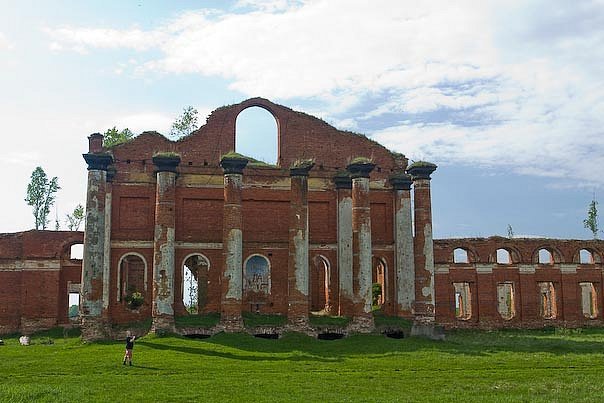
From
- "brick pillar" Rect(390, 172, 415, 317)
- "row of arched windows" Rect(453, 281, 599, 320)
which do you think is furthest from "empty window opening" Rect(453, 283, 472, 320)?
"brick pillar" Rect(390, 172, 415, 317)

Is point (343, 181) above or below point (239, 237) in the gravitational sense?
above

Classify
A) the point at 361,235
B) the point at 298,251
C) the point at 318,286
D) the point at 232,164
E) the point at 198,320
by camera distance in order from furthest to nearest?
the point at 318,286, the point at 361,235, the point at 298,251, the point at 232,164, the point at 198,320

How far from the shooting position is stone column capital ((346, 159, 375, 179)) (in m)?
31.6

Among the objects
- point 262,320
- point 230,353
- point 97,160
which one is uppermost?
point 97,160

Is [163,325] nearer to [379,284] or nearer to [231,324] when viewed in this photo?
[231,324]

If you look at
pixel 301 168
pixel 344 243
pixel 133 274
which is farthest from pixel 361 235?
pixel 133 274

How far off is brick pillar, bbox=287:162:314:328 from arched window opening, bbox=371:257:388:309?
5391 millimetres

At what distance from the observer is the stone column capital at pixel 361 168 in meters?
31.6

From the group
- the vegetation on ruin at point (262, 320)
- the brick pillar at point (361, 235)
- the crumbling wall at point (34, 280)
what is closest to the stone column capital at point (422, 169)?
the brick pillar at point (361, 235)

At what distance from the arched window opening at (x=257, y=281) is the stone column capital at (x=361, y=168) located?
5953 mm

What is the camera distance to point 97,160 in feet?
97.5

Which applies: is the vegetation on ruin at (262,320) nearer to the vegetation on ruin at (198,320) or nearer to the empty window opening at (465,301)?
the vegetation on ruin at (198,320)

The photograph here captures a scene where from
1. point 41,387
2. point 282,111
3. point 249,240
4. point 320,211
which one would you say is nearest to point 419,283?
point 320,211

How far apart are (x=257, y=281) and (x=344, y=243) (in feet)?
19.3
